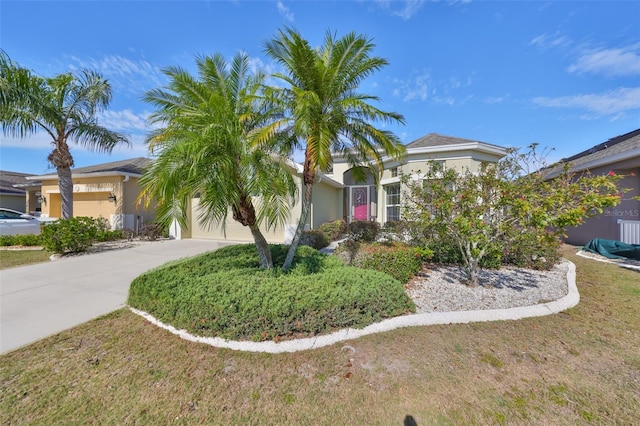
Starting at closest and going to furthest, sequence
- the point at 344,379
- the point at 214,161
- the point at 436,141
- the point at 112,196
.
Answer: the point at 344,379 → the point at 214,161 → the point at 436,141 → the point at 112,196

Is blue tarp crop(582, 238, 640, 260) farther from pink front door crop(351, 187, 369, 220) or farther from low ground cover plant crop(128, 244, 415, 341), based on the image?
low ground cover plant crop(128, 244, 415, 341)

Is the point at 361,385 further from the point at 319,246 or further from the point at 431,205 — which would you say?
the point at 319,246

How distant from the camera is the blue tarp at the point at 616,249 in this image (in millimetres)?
8883

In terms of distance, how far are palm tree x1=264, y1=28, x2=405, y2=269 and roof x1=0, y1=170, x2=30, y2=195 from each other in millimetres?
28744

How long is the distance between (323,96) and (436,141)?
30.8 feet

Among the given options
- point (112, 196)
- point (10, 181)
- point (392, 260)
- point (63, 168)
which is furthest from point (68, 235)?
point (10, 181)

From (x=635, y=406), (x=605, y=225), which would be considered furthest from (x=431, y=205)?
(x=605, y=225)

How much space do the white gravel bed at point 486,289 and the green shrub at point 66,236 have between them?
1237cm

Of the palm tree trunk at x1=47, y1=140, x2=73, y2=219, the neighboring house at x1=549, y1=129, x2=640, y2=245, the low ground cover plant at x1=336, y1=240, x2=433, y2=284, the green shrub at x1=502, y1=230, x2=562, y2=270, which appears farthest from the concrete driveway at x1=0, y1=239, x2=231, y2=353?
the neighboring house at x1=549, y1=129, x2=640, y2=245

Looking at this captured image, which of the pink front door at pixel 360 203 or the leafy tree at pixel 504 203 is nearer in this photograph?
the leafy tree at pixel 504 203

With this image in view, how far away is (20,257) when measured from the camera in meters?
9.79

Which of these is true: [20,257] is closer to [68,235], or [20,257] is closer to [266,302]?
[68,235]

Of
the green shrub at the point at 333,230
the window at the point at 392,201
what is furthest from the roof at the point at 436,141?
the green shrub at the point at 333,230

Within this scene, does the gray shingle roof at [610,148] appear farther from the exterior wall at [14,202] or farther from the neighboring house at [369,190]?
the exterior wall at [14,202]
